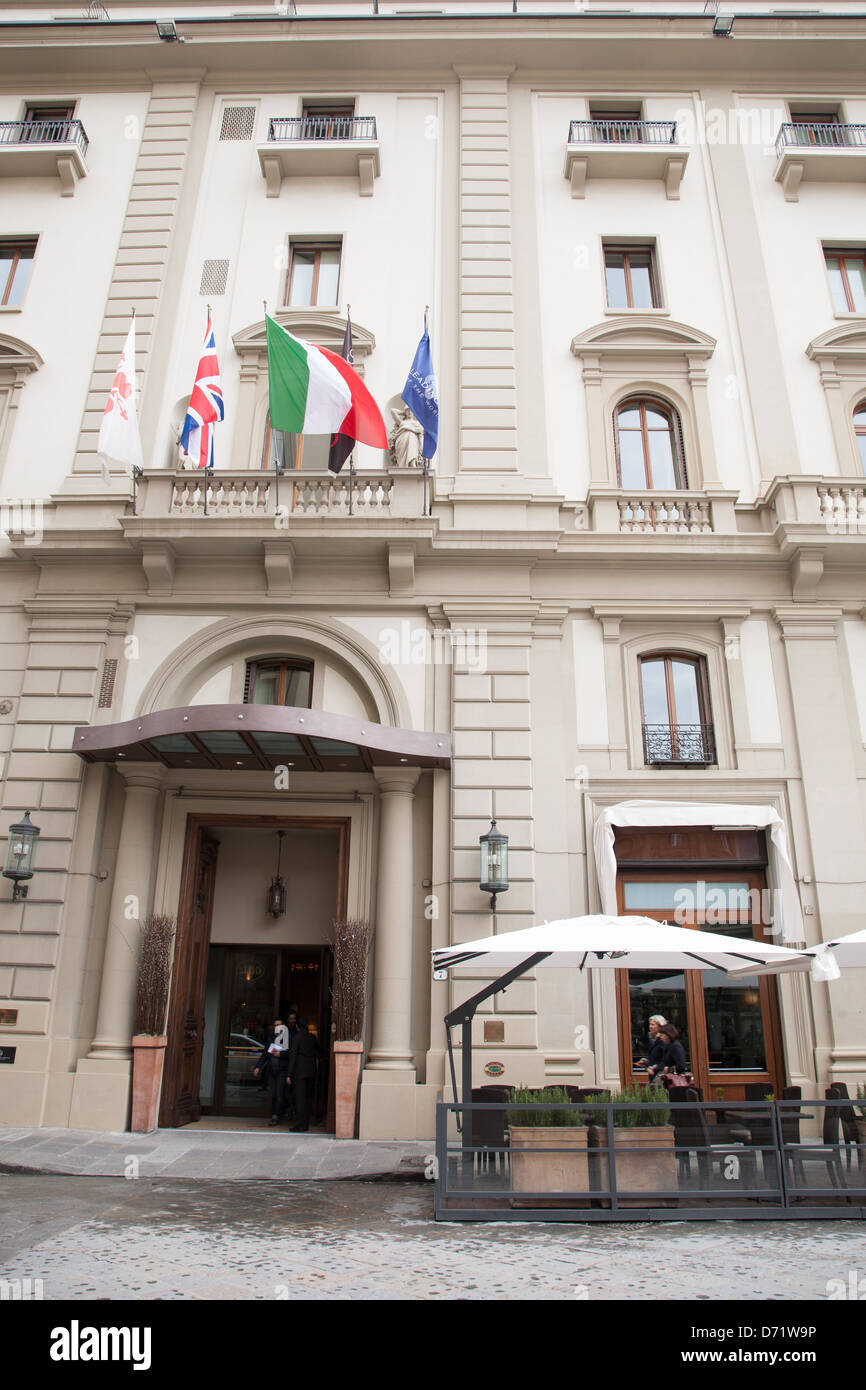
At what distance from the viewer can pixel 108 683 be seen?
49.2 ft

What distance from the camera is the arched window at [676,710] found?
1487 cm

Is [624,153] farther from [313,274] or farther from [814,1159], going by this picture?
[814,1159]

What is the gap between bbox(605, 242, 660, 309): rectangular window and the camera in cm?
1825

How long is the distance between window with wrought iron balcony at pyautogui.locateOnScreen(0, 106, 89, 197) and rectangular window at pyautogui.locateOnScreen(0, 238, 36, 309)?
1.42 m

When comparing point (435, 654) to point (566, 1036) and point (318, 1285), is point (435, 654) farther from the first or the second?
point (318, 1285)

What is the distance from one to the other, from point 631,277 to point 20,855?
50.3 feet

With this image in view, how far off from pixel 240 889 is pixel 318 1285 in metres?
10.6

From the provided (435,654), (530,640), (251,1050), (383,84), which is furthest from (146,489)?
(383,84)

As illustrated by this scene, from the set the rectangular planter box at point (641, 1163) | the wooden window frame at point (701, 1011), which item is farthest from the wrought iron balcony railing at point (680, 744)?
the rectangular planter box at point (641, 1163)

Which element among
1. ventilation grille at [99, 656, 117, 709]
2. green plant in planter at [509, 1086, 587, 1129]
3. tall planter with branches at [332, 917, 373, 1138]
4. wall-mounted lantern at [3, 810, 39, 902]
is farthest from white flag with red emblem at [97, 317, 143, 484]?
green plant in planter at [509, 1086, 587, 1129]

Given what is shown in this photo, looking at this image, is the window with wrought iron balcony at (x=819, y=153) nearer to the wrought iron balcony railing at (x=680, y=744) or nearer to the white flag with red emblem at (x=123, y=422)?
the wrought iron balcony railing at (x=680, y=744)

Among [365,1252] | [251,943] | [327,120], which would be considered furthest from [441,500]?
[365,1252]

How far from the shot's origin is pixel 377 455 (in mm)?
16578

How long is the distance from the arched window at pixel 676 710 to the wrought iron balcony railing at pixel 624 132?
11.3 m
